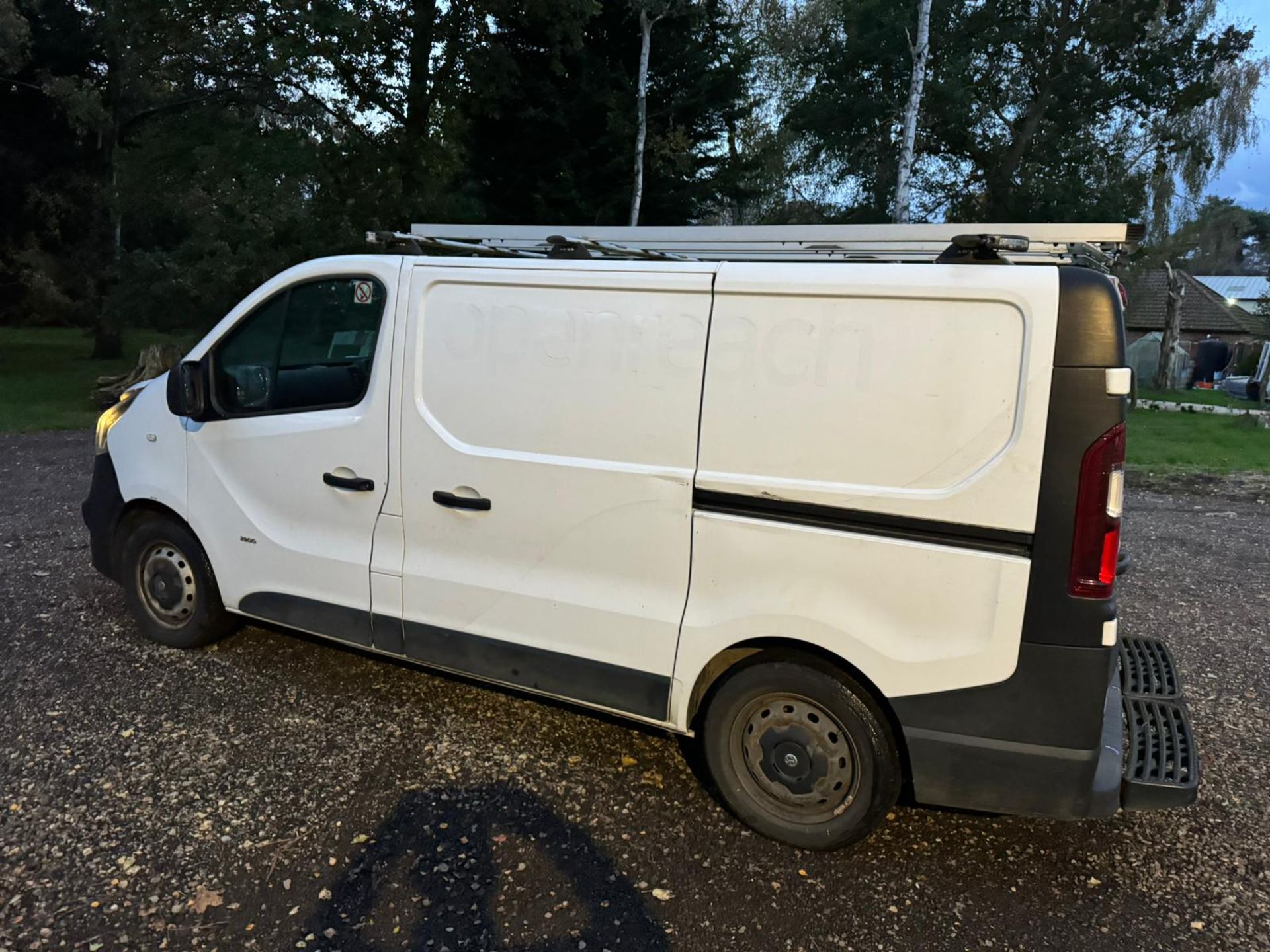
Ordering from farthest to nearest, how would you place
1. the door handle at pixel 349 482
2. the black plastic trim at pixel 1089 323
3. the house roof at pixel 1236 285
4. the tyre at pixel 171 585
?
the house roof at pixel 1236 285
the tyre at pixel 171 585
the door handle at pixel 349 482
the black plastic trim at pixel 1089 323

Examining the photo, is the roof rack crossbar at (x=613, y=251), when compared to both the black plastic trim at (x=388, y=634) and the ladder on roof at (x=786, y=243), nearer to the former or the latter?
the ladder on roof at (x=786, y=243)

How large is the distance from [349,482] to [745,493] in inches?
75.0

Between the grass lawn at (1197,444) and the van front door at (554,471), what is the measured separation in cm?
1152

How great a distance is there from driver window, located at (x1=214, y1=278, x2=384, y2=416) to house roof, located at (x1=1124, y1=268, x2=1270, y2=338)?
43.2 m

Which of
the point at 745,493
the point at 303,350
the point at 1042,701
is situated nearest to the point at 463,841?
the point at 745,493

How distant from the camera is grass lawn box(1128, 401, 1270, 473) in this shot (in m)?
12.9

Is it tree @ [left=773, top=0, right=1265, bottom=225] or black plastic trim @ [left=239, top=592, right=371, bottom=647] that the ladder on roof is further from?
tree @ [left=773, top=0, right=1265, bottom=225]

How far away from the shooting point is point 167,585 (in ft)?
15.6

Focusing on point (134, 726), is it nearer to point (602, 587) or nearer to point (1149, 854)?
point (602, 587)

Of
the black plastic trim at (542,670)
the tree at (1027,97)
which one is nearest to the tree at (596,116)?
the tree at (1027,97)

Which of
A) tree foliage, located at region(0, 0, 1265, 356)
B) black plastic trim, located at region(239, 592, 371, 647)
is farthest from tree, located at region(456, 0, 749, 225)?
black plastic trim, located at region(239, 592, 371, 647)

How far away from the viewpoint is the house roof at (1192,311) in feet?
142

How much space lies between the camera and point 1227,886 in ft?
10.2

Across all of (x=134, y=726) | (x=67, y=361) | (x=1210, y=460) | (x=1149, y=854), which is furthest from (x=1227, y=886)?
(x=67, y=361)
